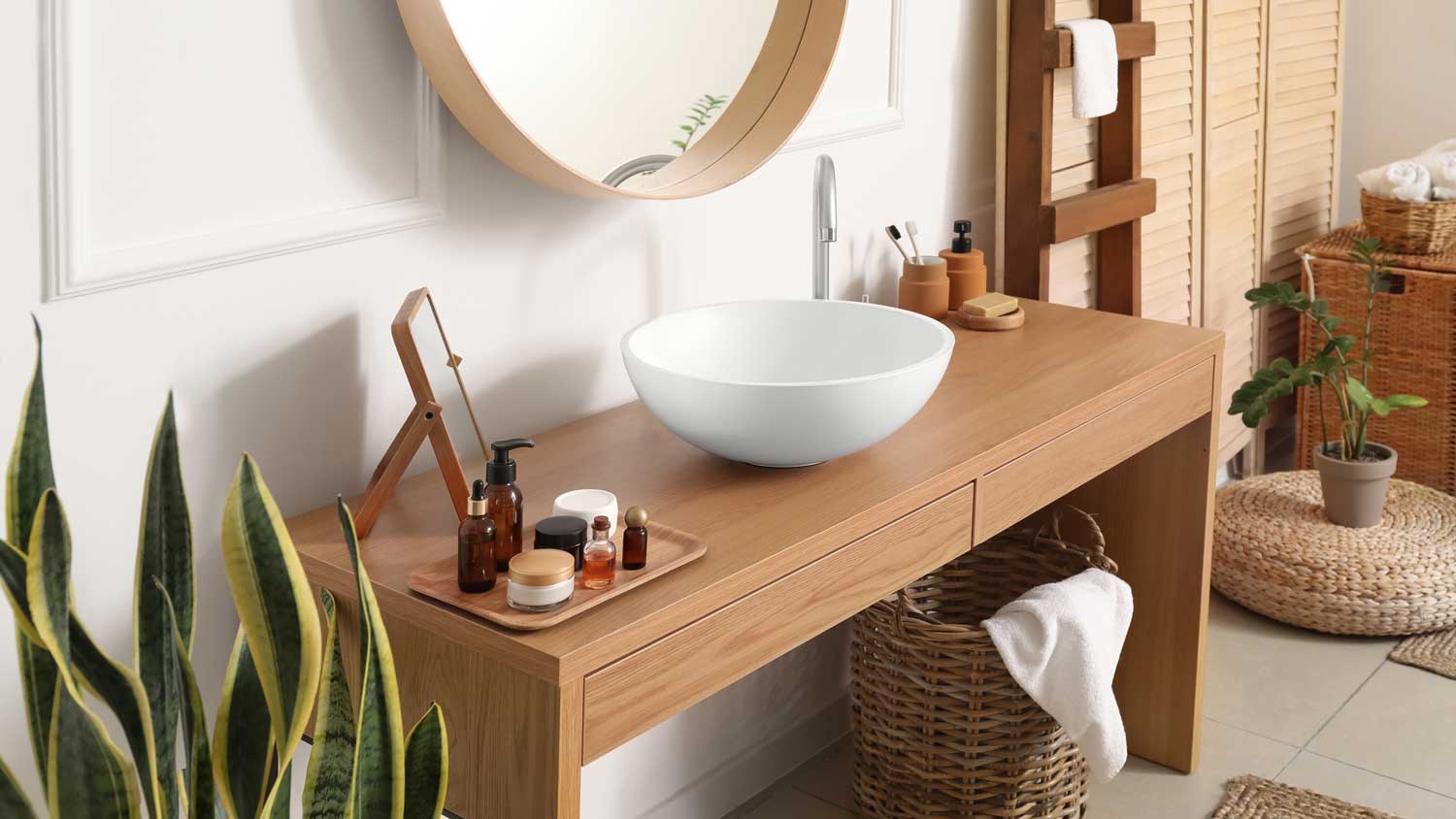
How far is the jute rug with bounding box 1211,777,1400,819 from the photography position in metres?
2.20

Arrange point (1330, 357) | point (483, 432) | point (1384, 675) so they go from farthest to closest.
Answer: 1. point (1330, 357)
2. point (1384, 675)
3. point (483, 432)

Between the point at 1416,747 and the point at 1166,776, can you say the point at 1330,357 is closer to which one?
the point at 1416,747

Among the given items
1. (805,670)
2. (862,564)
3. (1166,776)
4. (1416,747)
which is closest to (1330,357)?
(1416,747)

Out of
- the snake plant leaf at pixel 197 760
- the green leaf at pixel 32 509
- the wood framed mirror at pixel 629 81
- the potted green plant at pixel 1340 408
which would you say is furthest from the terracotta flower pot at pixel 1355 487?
the green leaf at pixel 32 509

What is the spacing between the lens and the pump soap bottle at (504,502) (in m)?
1.30

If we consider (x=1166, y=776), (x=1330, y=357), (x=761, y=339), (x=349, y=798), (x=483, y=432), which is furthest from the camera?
(x=1330, y=357)

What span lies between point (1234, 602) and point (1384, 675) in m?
0.37

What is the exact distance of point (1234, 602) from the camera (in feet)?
9.78

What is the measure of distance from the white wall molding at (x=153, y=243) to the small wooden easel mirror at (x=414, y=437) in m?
0.12

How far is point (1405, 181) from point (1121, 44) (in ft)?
3.25

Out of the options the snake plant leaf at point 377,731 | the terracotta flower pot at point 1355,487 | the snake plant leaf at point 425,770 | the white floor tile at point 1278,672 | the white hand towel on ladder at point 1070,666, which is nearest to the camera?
the snake plant leaf at point 377,731

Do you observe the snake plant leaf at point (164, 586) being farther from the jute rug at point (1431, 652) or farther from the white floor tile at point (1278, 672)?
the jute rug at point (1431, 652)

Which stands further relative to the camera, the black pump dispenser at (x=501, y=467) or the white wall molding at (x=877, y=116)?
the white wall molding at (x=877, y=116)

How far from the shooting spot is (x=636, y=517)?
4.35 ft
